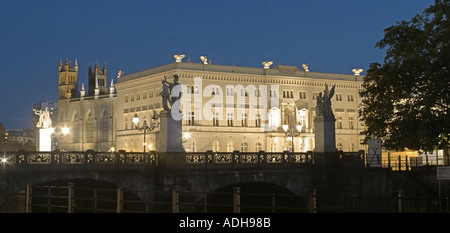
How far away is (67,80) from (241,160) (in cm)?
14336

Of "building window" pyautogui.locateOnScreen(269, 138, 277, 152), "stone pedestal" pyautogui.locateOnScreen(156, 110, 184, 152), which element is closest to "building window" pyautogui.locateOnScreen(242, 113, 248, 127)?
"building window" pyautogui.locateOnScreen(269, 138, 277, 152)

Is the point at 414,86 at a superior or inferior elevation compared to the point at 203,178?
superior

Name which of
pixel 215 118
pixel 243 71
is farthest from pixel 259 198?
pixel 243 71

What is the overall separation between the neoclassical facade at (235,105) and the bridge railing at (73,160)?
66.4 metres

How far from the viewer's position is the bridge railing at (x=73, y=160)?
116 ft

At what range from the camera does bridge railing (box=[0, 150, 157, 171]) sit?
35.5 m

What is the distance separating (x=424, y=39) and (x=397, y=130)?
5.87m

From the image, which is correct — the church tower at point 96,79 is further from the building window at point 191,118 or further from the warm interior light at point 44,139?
the warm interior light at point 44,139

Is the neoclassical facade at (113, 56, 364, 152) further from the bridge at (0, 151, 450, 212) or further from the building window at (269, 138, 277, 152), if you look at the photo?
the bridge at (0, 151, 450, 212)

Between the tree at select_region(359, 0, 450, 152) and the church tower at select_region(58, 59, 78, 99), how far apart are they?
129085 mm

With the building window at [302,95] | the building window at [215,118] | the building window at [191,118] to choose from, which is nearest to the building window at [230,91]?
the building window at [215,118]

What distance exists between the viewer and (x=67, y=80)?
17988cm

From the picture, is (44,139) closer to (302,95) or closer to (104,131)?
(302,95)
